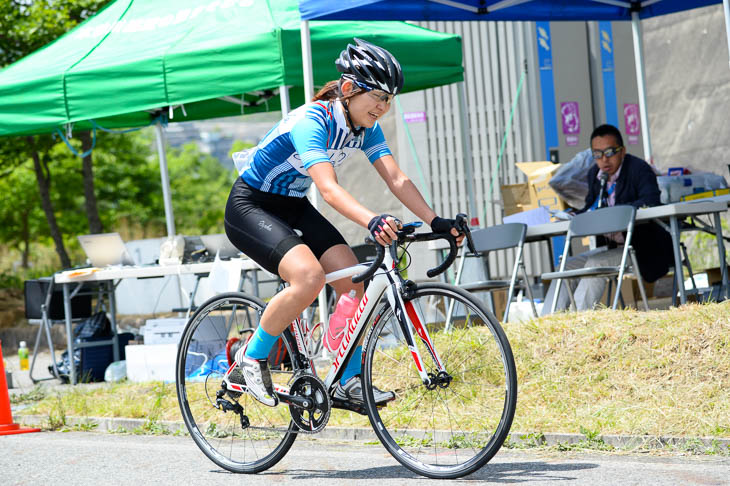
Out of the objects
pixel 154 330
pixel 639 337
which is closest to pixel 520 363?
pixel 639 337

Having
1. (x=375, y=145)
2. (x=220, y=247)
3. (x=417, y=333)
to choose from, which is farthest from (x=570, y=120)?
(x=417, y=333)

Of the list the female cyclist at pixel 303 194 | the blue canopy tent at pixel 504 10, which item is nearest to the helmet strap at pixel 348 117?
the female cyclist at pixel 303 194

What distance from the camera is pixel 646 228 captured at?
8.60 meters

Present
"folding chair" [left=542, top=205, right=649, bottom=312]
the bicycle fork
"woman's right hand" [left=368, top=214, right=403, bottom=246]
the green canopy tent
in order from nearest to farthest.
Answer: "woman's right hand" [left=368, top=214, right=403, bottom=246] → the bicycle fork → "folding chair" [left=542, top=205, right=649, bottom=312] → the green canopy tent

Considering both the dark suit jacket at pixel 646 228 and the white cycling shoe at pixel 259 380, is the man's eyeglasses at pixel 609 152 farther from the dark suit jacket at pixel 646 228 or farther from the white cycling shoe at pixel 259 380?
the white cycling shoe at pixel 259 380

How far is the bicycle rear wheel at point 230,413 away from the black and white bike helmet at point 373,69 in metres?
1.30

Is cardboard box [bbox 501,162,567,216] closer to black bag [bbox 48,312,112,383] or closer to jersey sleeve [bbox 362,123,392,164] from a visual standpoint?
black bag [bbox 48,312,112,383]

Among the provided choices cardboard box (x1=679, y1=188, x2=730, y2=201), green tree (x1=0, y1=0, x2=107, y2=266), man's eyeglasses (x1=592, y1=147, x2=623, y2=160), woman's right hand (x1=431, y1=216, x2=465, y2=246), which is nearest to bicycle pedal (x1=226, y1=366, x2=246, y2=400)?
woman's right hand (x1=431, y1=216, x2=465, y2=246)

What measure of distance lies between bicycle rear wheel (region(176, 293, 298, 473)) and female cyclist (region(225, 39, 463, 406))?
9.2 inches

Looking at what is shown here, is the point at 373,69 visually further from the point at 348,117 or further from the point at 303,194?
the point at 303,194

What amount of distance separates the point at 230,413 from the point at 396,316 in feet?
4.08

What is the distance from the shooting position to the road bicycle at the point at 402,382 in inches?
171

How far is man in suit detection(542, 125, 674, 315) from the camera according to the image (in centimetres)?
850

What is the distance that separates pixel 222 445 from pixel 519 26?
11.3 metres
